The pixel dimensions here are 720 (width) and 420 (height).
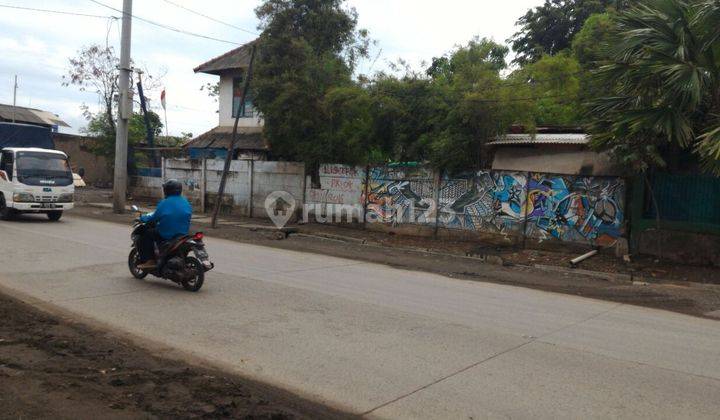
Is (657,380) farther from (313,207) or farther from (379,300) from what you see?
(313,207)

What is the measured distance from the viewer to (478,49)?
16891 millimetres

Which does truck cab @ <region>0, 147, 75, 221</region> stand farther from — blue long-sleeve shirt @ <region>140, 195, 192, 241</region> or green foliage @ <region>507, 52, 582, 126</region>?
green foliage @ <region>507, 52, 582, 126</region>

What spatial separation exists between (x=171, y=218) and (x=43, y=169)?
1114cm

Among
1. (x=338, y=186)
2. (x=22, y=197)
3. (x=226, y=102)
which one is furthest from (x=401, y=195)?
(x=226, y=102)

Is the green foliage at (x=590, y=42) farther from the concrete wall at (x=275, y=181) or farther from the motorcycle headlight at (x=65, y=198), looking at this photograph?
the motorcycle headlight at (x=65, y=198)

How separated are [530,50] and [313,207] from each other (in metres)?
19.0

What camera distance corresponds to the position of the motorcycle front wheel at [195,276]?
892cm

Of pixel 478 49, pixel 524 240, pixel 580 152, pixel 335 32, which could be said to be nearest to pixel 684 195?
pixel 580 152

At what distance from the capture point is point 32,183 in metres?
17.4

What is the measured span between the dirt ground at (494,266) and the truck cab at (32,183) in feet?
7.53

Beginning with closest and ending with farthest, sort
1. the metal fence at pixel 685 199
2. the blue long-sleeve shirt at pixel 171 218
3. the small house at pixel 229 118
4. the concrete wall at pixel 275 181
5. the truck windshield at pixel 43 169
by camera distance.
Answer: the blue long-sleeve shirt at pixel 171 218, the metal fence at pixel 685 199, the truck windshield at pixel 43 169, the concrete wall at pixel 275 181, the small house at pixel 229 118

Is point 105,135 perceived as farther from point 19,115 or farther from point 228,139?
point 19,115

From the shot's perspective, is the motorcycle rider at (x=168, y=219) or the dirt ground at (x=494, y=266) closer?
the motorcycle rider at (x=168, y=219)

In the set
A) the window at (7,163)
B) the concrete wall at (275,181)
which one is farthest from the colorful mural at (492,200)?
the window at (7,163)
